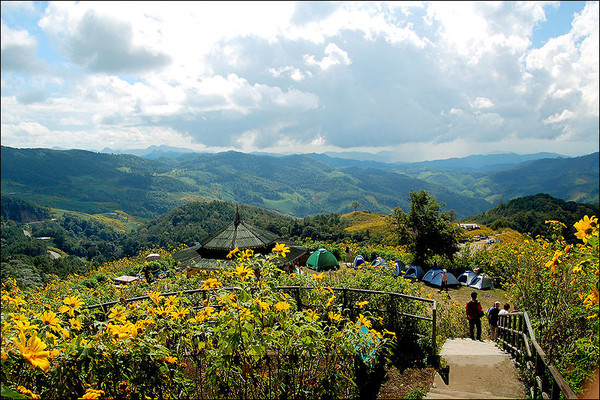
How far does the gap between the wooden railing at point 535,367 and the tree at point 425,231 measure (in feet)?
49.2

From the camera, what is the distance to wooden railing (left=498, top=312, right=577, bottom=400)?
2.89 meters

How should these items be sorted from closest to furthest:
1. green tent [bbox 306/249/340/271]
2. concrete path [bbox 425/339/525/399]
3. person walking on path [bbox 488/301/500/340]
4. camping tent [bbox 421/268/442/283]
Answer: concrete path [bbox 425/339/525/399] < person walking on path [bbox 488/301/500/340] < camping tent [bbox 421/268/442/283] < green tent [bbox 306/249/340/271]

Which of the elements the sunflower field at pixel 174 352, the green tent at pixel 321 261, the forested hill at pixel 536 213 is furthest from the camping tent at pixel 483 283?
the forested hill at pixel 536 213

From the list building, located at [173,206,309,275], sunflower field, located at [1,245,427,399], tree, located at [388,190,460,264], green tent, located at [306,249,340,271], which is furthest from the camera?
tree, located at [388,190,460,264]

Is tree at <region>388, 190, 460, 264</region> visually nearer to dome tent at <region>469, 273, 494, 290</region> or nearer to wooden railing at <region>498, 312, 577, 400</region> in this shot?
dome tent at <region>469, 273, 494, 290</region>

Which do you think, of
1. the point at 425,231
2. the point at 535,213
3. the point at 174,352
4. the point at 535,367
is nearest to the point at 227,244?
the point at 174,352

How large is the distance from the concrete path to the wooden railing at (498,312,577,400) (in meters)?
0.18

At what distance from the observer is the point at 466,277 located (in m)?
18.2

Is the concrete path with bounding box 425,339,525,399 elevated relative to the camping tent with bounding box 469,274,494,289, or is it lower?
elevated

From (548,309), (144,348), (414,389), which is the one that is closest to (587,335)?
(548,309)

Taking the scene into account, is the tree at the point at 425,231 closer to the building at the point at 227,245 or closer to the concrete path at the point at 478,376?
the building at the point at 227,245

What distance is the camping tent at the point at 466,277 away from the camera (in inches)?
704

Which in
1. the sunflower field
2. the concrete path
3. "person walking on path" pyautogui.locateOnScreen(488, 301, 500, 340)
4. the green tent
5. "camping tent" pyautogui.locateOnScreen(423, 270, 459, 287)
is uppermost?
the sunflower field

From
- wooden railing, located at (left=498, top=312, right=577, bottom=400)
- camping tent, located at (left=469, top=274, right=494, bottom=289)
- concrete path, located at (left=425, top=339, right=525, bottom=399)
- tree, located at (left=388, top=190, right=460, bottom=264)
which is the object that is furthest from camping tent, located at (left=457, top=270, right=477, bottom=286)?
concrete path, located at (left=425, top=339, right=525, bottom=399)
